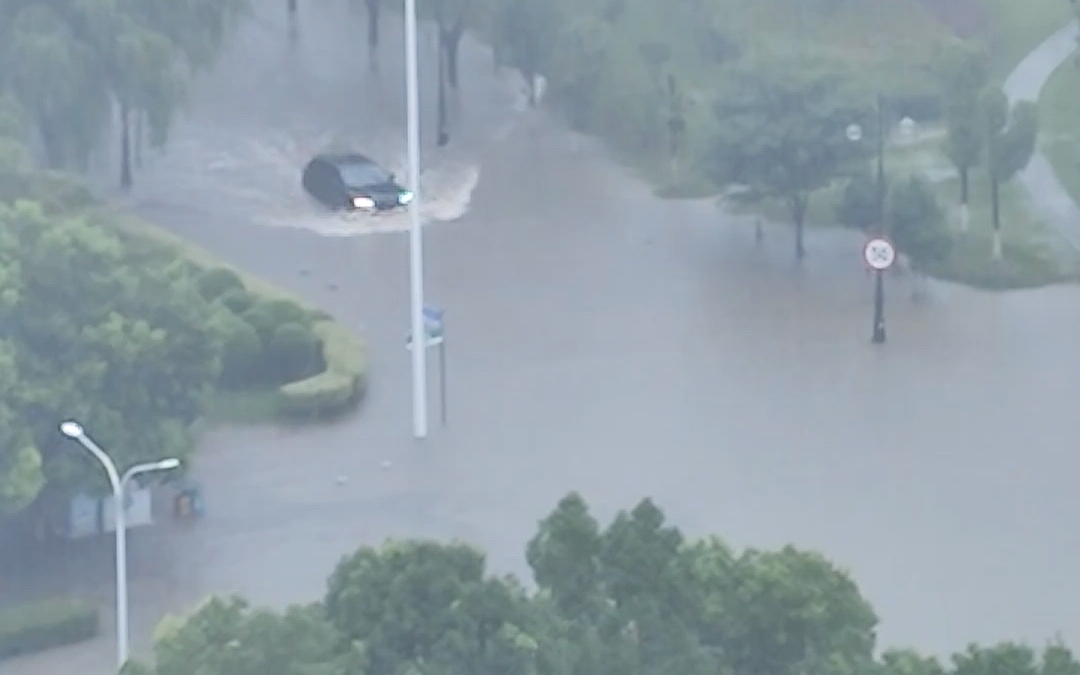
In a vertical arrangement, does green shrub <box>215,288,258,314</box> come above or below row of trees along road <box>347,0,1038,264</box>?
below

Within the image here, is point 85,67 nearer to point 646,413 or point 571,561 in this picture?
point 646,413

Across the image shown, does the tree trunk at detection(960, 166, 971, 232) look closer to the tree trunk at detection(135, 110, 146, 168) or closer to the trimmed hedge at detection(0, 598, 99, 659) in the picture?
the tree trunk at detection(135, 110, 146, 168)

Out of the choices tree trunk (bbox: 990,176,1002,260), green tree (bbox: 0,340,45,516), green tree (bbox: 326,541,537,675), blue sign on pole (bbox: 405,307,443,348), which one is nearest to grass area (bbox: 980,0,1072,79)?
tree trunk (bbox: 990,176,1002,260)

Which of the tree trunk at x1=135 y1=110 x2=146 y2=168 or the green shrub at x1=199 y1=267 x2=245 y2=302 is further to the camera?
the tree trunk at x1=135 y1=110 x2=146 y2=168

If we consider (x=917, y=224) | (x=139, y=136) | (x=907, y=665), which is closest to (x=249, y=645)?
(x=907, y=665)

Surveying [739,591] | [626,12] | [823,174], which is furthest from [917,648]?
[626,12]

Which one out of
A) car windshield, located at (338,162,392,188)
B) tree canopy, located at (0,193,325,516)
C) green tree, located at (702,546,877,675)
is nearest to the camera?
green tree, located at (702,546,877,675)

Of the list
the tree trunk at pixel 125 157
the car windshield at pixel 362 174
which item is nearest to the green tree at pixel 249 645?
the car windshield at pixel 362 174

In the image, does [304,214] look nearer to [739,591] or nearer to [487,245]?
[487,245]
